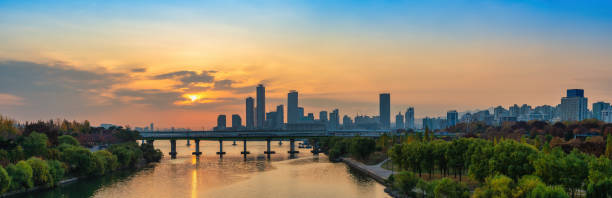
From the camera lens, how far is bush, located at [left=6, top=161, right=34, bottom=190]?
6800 centimetres

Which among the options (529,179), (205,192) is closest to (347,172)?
(205,192)

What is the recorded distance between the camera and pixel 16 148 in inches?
3307

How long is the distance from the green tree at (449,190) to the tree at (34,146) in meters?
77.5

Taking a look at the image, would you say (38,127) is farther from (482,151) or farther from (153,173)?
(482,151)

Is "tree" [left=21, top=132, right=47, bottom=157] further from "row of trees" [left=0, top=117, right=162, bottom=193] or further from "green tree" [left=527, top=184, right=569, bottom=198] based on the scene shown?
"green tree" [left=527, top=184, right=569, bottom=198]

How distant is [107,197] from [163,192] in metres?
9.34

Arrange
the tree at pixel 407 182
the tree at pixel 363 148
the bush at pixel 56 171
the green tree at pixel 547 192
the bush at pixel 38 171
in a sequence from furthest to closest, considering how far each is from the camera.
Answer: the tree at pixel 363 148 < the bush at pixel 56 171 < the bush at pixel 38 171 < the tree at pixel 407 182 < the green tree at pixel 547 192

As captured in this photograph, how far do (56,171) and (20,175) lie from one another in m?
10.2

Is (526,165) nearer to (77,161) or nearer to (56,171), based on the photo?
(56,171)

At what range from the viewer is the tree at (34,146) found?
8631 centimetres

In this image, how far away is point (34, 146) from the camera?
8638cm

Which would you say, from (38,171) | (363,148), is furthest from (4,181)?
(363,148)

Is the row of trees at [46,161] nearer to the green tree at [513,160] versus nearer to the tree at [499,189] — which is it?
the tree at [499,189]

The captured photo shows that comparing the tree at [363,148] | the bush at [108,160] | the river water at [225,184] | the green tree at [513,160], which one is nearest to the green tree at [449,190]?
the green tree at [513,160]
